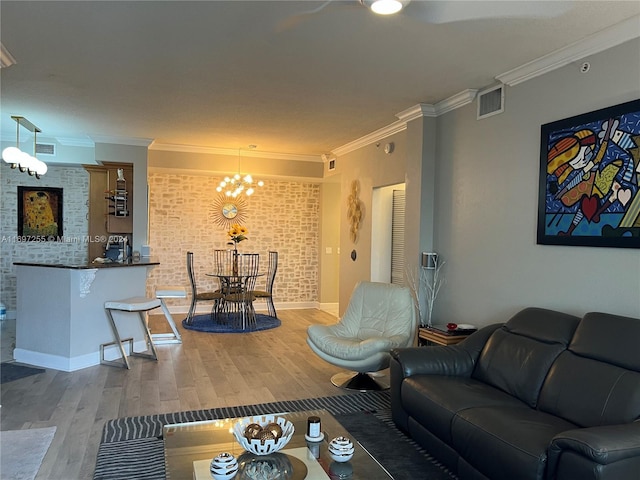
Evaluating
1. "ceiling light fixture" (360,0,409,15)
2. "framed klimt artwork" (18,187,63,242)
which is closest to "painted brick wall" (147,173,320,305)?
"framed klimt artwork" (18,187,63,242)

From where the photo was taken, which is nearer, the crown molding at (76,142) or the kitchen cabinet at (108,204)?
the crown molding at (76,142)

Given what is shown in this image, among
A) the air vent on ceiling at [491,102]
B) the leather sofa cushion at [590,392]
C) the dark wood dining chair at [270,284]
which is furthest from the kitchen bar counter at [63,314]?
the leather sofa cushion at [590,392]

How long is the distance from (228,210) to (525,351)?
602 cm

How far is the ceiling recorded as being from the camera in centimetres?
268

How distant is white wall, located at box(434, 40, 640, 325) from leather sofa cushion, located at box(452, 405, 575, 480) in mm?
998

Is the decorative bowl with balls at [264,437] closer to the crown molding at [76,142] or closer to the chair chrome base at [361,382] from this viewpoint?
the chair chrome base at [361,382]

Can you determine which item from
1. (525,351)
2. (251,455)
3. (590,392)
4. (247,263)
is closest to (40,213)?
(247,263)

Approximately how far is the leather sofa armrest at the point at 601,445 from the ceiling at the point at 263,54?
86.9 inches

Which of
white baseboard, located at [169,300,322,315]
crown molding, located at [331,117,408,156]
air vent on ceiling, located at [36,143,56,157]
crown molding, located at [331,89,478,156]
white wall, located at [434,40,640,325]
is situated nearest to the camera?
white wall, located at [434,40,640,325]

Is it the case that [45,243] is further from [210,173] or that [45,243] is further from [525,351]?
[525,351]

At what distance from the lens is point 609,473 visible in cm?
180

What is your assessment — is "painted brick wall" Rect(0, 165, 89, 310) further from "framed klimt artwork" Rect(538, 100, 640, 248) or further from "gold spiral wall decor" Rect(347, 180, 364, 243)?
"framed klimt artwork" Rect(538, 100, 640, 248)

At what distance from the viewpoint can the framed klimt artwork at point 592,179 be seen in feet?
9.14

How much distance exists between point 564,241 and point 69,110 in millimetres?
5040
